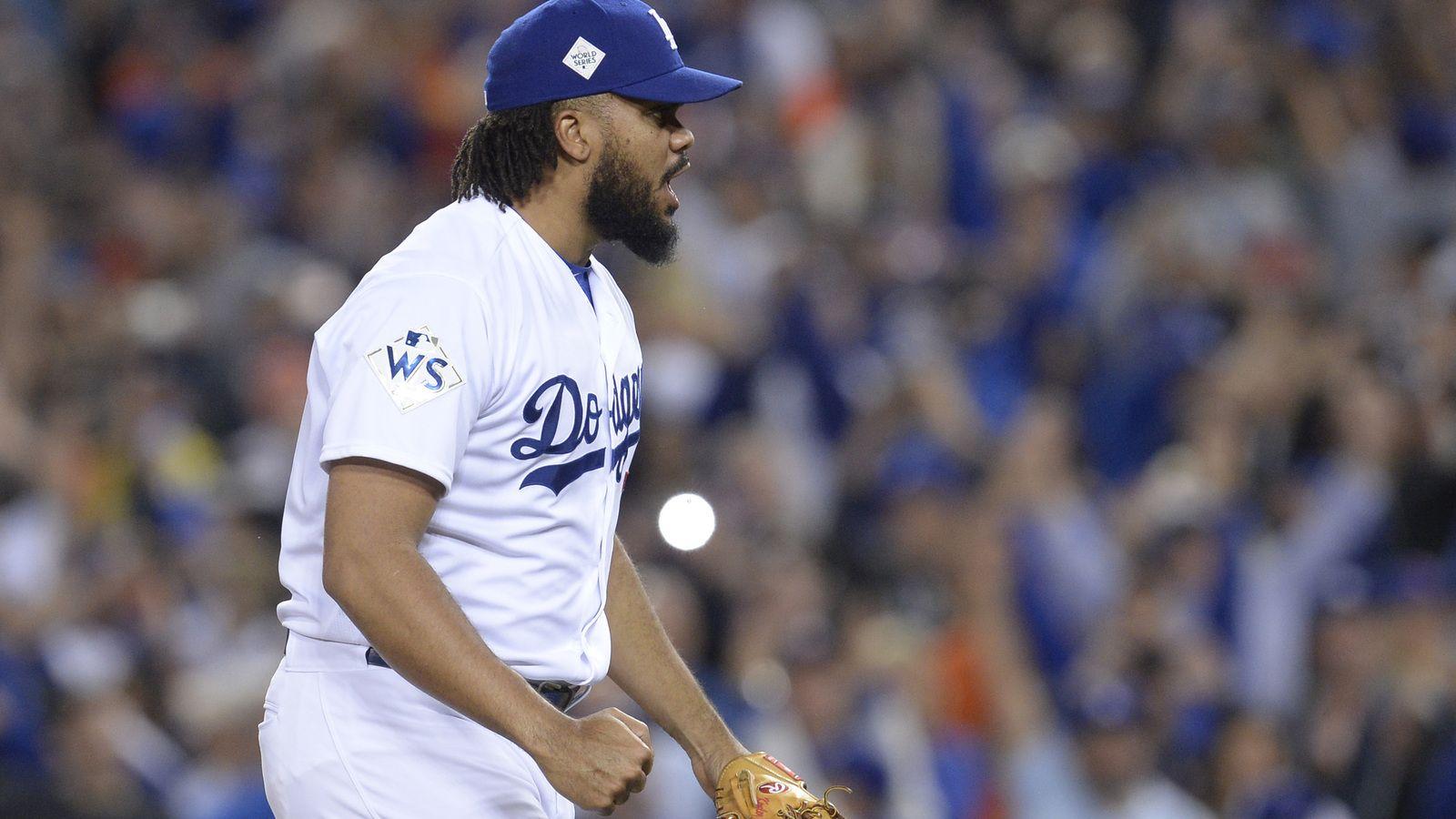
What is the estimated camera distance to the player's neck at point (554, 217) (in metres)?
3.01

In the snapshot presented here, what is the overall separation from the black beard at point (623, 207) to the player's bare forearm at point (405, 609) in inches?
25.3

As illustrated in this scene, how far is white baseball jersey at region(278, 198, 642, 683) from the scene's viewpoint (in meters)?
2.63

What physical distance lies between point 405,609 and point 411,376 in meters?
0.32

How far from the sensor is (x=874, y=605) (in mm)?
6953

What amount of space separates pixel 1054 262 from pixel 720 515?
7.31 feet

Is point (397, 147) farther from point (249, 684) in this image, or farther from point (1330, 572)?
point (1330, 572)

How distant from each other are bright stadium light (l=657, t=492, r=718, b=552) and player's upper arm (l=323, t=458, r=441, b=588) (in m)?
3.09

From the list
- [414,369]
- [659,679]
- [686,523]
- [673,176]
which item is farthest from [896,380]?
[414,369]

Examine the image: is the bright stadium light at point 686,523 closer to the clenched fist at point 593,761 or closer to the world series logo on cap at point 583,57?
the world series logo on cap at point 583,57

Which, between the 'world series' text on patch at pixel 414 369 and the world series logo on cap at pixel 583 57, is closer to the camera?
the 'world series' text on patch at pixel 414 369

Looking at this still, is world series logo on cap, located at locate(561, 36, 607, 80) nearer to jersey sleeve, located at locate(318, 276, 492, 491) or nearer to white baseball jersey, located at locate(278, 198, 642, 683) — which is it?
white baseball jersey, located at locate(278, 198, 642, 683)

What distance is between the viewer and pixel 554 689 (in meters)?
2.94

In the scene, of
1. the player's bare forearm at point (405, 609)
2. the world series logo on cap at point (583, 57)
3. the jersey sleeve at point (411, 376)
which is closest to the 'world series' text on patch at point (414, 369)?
the jersey sleeve at point (411, 376)

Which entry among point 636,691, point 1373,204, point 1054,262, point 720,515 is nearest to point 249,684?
point 720,515
